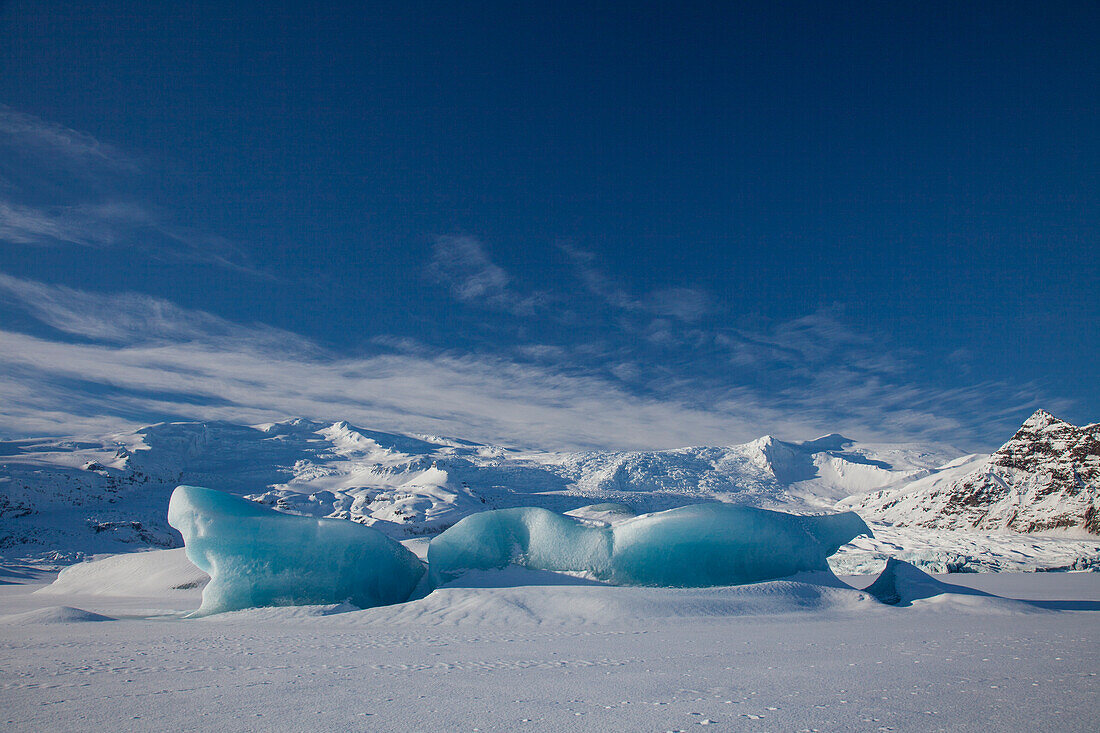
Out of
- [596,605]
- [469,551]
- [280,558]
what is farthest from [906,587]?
[280,558]

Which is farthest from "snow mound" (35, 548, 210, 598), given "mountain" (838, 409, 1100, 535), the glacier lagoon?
"mountain" (838, 409, 1100, 535)

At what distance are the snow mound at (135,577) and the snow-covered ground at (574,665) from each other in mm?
5373

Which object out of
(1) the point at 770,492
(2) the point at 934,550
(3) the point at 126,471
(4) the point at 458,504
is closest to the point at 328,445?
(3) the point at 126,471

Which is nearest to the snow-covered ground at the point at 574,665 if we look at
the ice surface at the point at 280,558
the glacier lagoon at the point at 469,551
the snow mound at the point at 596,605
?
the snow mound at the point at 596,605

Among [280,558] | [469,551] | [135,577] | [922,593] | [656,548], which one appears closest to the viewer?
[922,593]

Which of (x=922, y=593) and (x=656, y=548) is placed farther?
(x=656, y=548)

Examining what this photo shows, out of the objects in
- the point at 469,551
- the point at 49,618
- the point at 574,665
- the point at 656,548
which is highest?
the point at 656,548

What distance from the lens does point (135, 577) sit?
12.9 m

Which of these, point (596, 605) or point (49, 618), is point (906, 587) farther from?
point (49, 618)

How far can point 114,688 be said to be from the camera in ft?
10.4

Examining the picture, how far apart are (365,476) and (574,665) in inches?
1806

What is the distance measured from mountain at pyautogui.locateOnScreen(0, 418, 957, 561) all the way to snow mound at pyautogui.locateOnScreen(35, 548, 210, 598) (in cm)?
997

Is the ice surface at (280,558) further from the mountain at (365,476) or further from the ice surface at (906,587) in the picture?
the mountain at (365,476)

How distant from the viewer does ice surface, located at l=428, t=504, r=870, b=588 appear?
29.3 ft
